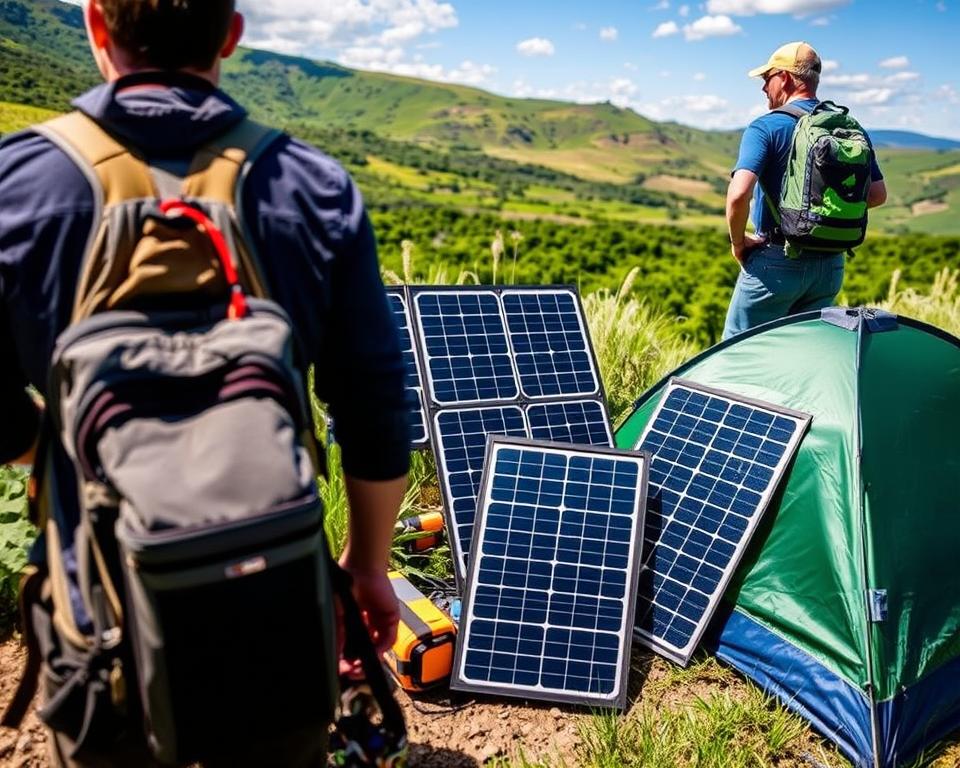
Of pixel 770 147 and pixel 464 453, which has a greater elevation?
pixel 770 147

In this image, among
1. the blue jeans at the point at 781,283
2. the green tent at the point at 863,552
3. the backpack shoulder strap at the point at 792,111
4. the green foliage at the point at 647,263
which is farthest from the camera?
the green foliage at the point at 647,263

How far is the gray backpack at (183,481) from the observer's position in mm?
1291

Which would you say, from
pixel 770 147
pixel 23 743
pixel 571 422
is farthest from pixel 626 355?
pixel 23 743

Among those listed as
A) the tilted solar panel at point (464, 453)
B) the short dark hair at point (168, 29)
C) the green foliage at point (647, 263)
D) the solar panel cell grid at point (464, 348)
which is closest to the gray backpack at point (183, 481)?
the short dark hair at point (168, 29)

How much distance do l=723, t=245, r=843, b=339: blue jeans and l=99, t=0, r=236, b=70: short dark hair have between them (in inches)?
169

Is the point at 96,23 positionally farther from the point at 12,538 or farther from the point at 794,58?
the point at 794,58

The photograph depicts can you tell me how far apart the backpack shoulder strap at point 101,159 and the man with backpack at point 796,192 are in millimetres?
4176

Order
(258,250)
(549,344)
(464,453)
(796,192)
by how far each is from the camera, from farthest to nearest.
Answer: (549,344), (796,192), (464,453), (258,250)

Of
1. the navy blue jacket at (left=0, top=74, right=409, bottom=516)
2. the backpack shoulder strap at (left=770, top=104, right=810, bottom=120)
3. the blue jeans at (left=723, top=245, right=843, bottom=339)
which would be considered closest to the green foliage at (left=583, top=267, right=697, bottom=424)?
the blue jeans at (left=723, top=245, right=843, bottom=339)

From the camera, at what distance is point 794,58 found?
504 cm

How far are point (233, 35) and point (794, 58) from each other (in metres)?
4.49

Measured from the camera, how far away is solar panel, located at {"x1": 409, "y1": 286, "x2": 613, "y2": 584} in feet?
15.0

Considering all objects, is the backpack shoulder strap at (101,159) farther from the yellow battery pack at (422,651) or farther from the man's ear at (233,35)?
the yellow battery pack at (422,651)

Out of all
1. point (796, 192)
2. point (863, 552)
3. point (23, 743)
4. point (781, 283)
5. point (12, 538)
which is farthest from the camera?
point (781, 283)
